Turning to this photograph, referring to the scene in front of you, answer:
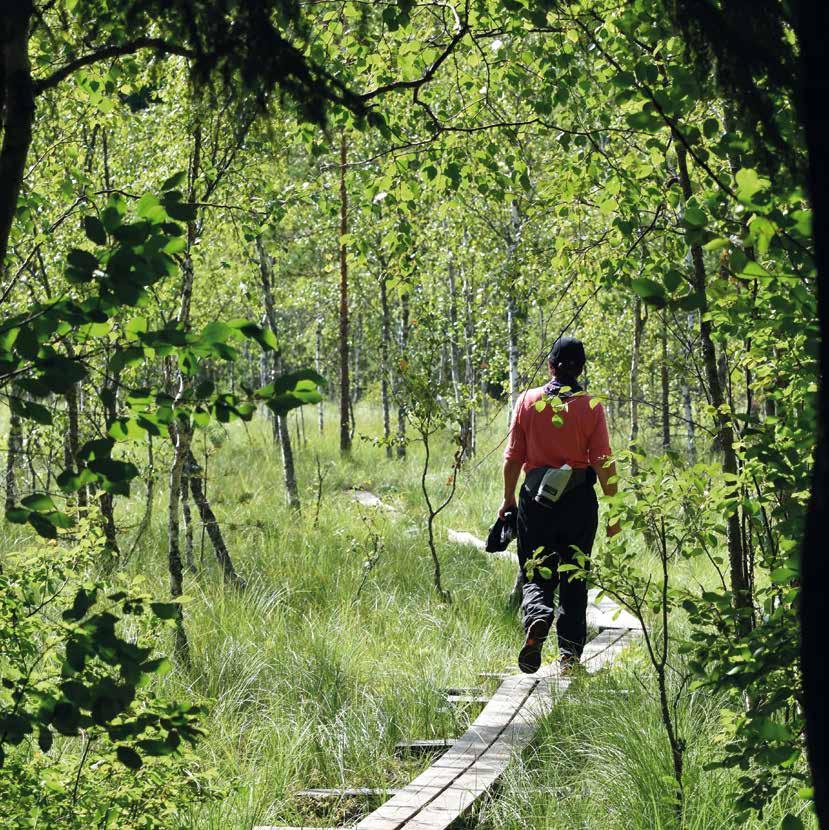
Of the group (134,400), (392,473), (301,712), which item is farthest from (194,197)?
(392,473)

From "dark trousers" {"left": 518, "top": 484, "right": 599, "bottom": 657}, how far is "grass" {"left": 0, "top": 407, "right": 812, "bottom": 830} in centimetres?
48

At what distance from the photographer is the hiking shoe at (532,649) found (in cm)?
555

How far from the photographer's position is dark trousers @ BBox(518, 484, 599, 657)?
5746 mm

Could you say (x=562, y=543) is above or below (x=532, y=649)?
above

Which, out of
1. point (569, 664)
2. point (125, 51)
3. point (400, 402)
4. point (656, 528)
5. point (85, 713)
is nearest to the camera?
point (125, 51)

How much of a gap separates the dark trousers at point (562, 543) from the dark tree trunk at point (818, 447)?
13.8 ft

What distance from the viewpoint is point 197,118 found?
252cm

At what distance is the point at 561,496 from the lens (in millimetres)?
5750

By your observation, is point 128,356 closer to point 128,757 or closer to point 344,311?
point 128,757

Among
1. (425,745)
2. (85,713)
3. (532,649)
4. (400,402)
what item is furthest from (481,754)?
(400,402)

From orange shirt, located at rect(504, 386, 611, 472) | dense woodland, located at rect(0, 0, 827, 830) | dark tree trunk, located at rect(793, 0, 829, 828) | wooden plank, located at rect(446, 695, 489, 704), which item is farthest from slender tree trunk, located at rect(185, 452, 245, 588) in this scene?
dark tree trunk, located at rect(793, 0, 829, 828)

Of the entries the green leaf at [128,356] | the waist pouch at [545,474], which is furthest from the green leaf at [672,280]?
the waist pouch at [545,474]

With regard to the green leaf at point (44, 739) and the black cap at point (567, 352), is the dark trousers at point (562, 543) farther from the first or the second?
the green leaf at point (44, 739)

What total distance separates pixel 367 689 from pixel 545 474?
64.9 inches
